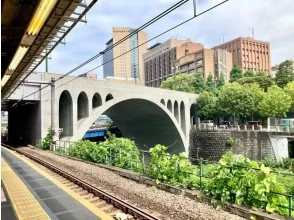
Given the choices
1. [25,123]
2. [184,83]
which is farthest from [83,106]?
[184,83]

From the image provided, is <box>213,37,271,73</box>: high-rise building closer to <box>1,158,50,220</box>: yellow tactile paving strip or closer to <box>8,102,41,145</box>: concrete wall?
<box>8,102,41,145</box>: concrete wall

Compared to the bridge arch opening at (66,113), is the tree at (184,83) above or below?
above

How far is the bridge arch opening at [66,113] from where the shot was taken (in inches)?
1284

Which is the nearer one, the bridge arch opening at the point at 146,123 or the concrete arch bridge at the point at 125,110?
the concrete arch bridge at the point at 125,110

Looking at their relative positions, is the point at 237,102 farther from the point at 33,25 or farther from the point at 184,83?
the point at 33,25

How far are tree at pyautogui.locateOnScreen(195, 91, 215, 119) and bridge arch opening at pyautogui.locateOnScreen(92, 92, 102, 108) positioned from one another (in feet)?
99.1

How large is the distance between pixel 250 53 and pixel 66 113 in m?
119

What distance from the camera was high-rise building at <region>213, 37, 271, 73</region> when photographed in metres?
133

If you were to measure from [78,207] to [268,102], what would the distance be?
162 feet

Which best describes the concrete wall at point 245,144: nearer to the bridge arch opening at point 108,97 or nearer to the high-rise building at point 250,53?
the bridge arch opening at point 108,97

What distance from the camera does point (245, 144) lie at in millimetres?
44562

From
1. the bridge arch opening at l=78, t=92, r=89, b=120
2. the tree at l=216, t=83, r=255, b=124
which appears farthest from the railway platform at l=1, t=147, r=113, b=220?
the tree at l=216, t=83, r=255, b=124

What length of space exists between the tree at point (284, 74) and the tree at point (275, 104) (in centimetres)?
1846

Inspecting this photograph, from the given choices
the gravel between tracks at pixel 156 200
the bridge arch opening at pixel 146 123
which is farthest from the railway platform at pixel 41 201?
the bridge arch opening at pixel 146 123
